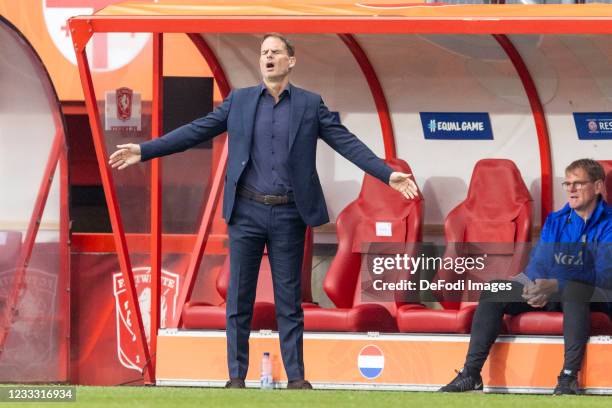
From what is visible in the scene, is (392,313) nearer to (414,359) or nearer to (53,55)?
(414,359)

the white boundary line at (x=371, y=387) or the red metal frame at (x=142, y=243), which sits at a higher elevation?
the red metal frame at (x=142, y=243)

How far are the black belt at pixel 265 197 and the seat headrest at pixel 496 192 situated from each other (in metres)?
2.02

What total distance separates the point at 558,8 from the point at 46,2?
12.2 ft

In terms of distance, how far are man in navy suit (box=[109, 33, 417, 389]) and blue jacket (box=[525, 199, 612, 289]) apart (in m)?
1.42

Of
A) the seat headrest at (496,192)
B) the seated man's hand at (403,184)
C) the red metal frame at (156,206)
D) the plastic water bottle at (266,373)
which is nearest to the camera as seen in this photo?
the seated man's hand at (403,184)

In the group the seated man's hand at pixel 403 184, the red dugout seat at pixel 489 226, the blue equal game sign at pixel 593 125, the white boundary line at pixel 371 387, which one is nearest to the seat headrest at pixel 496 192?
the red dugout seat at pixel 489 226

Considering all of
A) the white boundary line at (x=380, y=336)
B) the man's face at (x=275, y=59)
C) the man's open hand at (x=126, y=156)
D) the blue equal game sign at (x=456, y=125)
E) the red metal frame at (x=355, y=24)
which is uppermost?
the red metal frame at (x=355, y=24)

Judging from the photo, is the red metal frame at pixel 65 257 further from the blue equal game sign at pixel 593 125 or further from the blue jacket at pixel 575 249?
the blue equal game sign at pixel 593 125

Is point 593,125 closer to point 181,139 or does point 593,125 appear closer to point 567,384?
point 567,384

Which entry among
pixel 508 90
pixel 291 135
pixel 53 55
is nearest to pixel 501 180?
pixel 508 90

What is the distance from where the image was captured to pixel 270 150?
24.5ft

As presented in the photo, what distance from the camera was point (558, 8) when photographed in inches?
309

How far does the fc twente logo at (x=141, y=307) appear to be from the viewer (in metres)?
9.51

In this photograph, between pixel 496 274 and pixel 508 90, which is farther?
pixel 508 90
